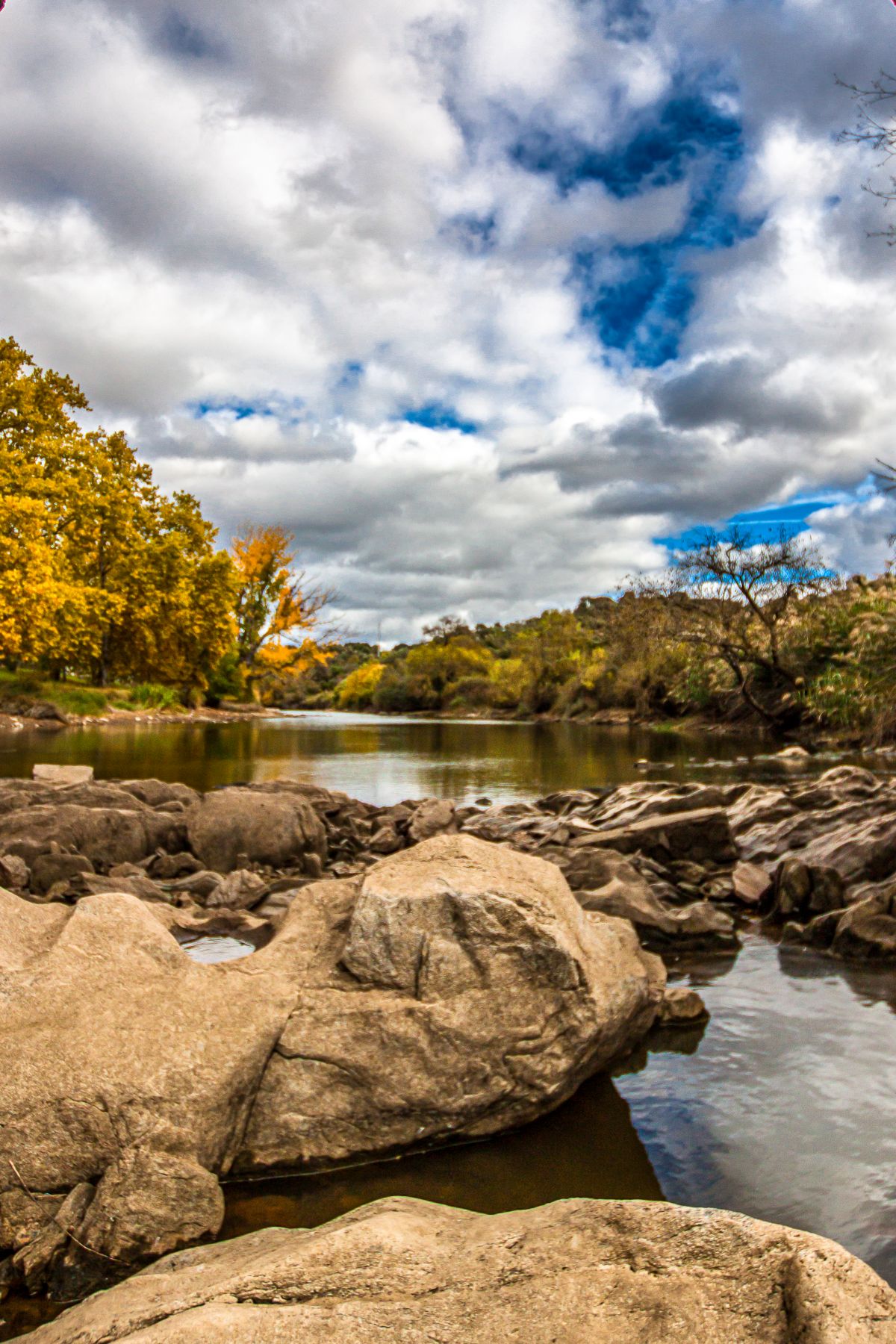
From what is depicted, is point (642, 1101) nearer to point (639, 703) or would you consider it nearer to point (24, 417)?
Result: point (24, 417)

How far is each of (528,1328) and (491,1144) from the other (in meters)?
2.84

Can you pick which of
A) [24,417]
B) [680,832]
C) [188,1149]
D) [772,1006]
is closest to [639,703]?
[24,417]

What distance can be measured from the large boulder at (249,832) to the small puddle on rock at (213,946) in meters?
3.40

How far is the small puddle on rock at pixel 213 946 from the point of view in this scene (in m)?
8.27

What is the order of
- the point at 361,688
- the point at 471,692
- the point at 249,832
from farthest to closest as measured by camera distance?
the point at 361,688, the point at 471,692, the point at 249,832

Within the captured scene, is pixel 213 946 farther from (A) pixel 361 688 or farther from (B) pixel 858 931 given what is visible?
(A) pixel 361 688

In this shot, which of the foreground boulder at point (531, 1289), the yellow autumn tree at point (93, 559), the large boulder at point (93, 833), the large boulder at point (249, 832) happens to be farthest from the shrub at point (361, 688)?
the foreground boulder at point (531, 1289)

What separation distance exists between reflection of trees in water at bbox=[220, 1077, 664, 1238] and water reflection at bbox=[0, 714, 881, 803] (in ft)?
51.7

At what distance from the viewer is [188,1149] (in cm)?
424

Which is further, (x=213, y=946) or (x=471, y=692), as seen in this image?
(x=471, y=692)

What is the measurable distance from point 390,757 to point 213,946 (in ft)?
83.7

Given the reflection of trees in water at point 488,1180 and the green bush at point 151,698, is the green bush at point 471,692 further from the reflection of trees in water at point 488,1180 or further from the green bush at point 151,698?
the reflection of trees in water at point 488,1180

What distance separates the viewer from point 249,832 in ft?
41.6

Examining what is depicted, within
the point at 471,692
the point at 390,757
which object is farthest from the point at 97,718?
the point at 471,692
